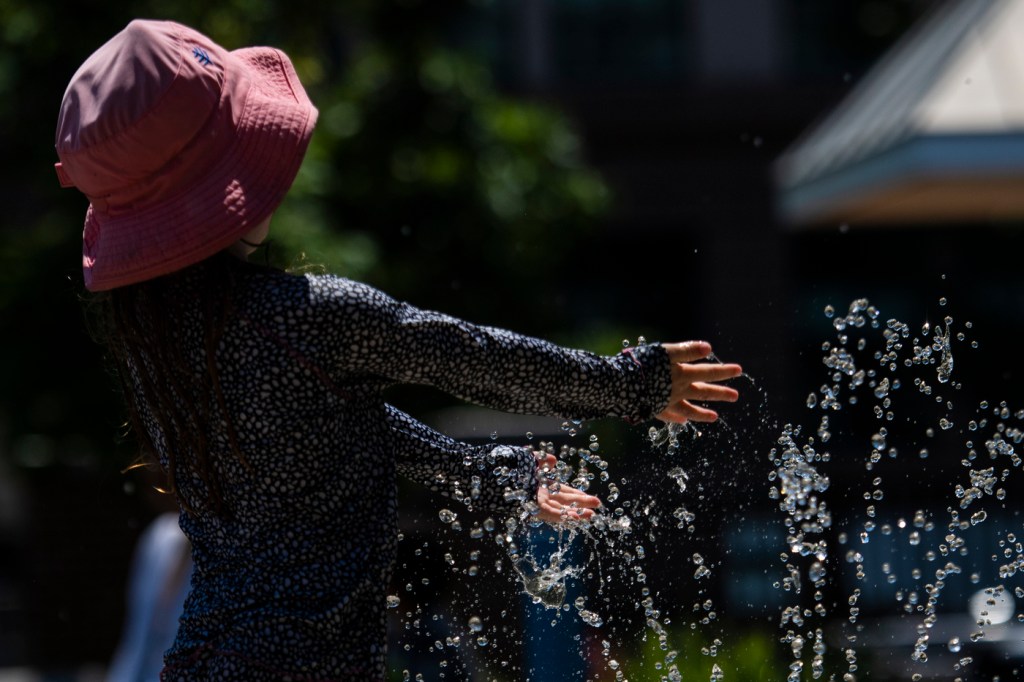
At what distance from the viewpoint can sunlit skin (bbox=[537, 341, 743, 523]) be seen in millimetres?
2041

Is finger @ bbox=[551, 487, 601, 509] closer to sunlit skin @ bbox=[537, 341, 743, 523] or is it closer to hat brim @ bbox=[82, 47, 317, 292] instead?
sunlit skin @ bbox=[537, 341, 743, 523]

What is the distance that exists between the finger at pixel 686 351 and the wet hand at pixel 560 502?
307mm

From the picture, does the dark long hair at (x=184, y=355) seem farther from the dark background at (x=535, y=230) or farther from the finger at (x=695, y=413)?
A: the finger at (x=695, y=413)

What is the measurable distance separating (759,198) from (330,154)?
7243mm

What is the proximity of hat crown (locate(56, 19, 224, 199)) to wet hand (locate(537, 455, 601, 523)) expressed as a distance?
28.7 inches

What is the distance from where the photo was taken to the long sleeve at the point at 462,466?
2143 mm

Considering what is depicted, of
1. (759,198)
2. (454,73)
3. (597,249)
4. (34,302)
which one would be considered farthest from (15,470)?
(759,198)

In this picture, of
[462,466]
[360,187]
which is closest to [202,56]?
[462,466]

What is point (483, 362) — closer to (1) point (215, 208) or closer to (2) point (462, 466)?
(2) point (462, 466)

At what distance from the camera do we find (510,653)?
2.73 m

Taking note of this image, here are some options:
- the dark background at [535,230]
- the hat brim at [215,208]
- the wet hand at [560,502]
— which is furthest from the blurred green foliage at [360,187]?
the hat brim at [215,208]

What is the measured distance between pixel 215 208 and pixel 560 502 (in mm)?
684

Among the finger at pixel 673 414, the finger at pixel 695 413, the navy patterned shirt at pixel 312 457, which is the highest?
the finger at pixel 695 413

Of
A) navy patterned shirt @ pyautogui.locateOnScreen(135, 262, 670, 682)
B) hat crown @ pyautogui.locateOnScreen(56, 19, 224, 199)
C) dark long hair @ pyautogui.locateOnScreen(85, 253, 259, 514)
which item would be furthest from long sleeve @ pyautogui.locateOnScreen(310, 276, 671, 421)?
hat crown @ pyautogui.locateOnScreen(56, 19, 224, 199)
